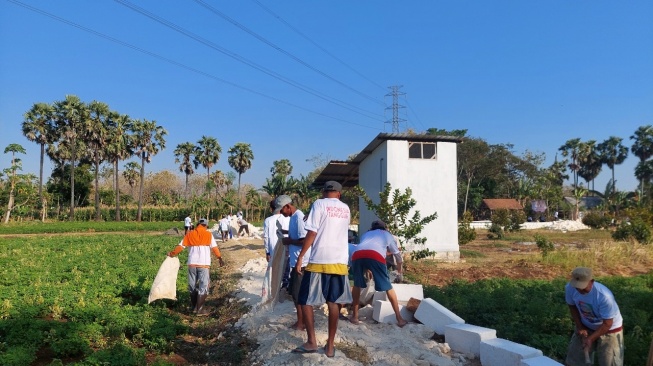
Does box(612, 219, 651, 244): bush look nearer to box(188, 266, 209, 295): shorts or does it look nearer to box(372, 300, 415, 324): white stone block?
box(372, 300, 415, 324): white stone block

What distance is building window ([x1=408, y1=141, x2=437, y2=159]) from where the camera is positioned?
58.2 feet

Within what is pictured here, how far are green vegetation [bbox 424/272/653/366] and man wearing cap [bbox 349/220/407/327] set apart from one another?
4.71ft

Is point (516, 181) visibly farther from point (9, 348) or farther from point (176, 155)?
point (9, 348)

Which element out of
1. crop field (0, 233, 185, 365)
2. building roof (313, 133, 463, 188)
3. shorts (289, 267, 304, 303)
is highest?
building roof (313, 133, 463, 188)

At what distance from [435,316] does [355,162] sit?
1592 cm

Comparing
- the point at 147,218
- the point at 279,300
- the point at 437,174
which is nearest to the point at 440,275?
the point at 437,174

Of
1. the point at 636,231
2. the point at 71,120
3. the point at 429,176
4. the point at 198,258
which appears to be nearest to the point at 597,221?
the point at 636,231

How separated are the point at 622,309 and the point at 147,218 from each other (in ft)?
152

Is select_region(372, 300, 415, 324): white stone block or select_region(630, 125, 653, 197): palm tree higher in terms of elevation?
select_region(630, 125, 653, 197): palm tree

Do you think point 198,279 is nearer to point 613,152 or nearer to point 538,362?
point 538,362

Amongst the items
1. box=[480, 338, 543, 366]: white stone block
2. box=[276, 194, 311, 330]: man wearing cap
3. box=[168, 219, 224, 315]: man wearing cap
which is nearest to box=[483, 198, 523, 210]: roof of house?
box=[168, 219, 224, 315]: man wearing cap

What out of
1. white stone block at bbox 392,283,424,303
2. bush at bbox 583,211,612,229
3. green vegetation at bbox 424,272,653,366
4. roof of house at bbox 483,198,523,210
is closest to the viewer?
green vegetation at bbox 424,272,653,366

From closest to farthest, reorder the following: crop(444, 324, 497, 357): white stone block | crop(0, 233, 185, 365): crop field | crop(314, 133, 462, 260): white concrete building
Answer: crop(444, 324, 497, 357): white stone block
crop(0, 233, 185, 365): crop field
crop(314, 133, 462, 260): white concrete building

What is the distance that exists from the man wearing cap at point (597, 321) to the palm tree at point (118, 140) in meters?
46.5
